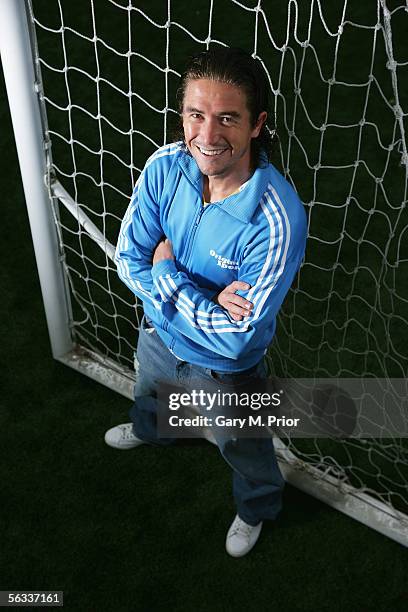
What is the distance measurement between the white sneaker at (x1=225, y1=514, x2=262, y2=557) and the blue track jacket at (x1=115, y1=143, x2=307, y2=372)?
0.63m

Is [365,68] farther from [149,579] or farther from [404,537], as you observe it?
[149,579]

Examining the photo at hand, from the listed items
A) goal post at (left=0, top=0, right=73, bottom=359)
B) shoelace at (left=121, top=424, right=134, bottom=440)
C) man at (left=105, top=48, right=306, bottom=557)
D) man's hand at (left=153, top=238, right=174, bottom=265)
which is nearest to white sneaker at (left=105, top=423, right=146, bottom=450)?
shoelace at (left=121, top=424, right=134, bottom=440)

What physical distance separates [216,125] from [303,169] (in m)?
1.79

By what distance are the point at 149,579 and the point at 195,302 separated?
0.91m

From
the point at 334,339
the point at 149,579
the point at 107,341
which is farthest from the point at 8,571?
the point at 334,339

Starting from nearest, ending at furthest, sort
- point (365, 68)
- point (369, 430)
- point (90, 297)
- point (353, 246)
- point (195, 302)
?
point (195, 302)
point (369, 430)
point (90, 297)
point (353, 246)
point (365, 68)

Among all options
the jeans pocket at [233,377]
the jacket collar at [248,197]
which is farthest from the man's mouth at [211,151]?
the jeans pocket at [233,377]

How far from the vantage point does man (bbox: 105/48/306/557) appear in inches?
59.1

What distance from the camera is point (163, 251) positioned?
1786 mm

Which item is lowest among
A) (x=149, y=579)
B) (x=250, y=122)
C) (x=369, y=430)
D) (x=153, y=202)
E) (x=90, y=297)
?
(x=149, y=579)

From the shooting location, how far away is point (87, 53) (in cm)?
371

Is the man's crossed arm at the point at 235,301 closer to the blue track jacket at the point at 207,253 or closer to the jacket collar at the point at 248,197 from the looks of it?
the blue track jacket at the point at 207,253

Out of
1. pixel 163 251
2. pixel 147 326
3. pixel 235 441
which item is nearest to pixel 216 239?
pixel 163 251

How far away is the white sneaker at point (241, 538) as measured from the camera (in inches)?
88.0
